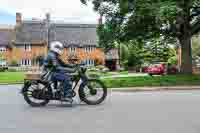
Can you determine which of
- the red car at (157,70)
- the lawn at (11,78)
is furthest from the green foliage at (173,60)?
the lawn at (11,78)

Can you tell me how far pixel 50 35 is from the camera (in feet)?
251

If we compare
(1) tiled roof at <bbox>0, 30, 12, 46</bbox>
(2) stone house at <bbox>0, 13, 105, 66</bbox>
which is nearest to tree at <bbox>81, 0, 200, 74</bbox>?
(2) stone house at <bbox>0, 13, 105, 66</bbox>

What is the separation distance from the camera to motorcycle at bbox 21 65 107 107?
11297 millimetres

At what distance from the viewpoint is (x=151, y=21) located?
2227cm

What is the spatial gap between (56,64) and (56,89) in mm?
653

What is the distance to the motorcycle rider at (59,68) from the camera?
11227 millimetres

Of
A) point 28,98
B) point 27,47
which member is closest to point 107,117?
point 28,98

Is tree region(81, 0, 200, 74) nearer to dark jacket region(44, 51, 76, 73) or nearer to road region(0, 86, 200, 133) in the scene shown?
road region(0, 86, 200, 133)

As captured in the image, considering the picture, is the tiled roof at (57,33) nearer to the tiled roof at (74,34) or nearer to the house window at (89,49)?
the tiled roof at (74,34)

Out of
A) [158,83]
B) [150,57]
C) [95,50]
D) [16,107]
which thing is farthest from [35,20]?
[16,107]

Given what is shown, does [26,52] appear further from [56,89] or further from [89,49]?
[56,89]

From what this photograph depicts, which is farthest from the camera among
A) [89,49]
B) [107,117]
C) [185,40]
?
[89,49]

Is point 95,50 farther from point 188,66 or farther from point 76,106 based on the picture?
point 76,106

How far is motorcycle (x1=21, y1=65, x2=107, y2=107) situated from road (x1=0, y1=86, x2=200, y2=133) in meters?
0.25
